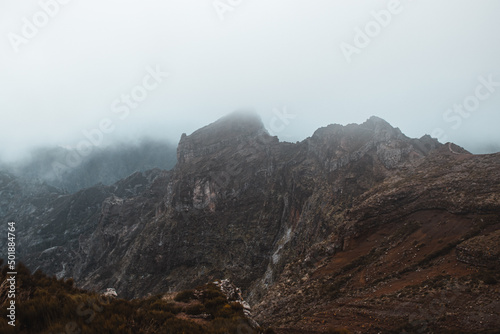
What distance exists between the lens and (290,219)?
86438mm

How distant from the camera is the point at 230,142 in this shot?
13762cm

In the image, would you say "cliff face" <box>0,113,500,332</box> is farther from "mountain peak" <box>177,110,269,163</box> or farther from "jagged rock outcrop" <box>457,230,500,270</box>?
"jagged rock outcrop" <box>457,230,500,270</box>

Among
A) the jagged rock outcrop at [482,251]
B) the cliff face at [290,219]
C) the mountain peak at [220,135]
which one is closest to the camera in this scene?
the jagged rock outcrop at [482,251]

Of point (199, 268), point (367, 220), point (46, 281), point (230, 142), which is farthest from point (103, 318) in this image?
point (230, 142)

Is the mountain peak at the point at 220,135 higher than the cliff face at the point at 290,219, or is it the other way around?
the mountain peak at the point at 220,135

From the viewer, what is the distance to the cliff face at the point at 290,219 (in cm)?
3197

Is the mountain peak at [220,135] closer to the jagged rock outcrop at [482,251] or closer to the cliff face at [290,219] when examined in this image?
the cliff face at [290,219]

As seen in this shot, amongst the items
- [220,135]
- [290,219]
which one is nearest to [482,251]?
[290,219]

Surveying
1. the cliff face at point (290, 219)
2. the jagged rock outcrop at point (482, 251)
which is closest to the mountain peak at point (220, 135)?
the cliff face at point (290, 219)

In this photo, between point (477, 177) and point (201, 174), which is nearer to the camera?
point (477, 177)

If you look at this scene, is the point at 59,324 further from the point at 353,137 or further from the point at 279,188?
the point at 279,188

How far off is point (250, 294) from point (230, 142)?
8743 cm

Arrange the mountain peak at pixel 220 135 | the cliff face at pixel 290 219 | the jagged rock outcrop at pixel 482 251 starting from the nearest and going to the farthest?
1. the jagged rock outcrop at pixel 482 251
2. the cliff face at pixel 290 219
3. the mountain peak at pixel 220 135

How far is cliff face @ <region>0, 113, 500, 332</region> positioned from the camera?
105ft
